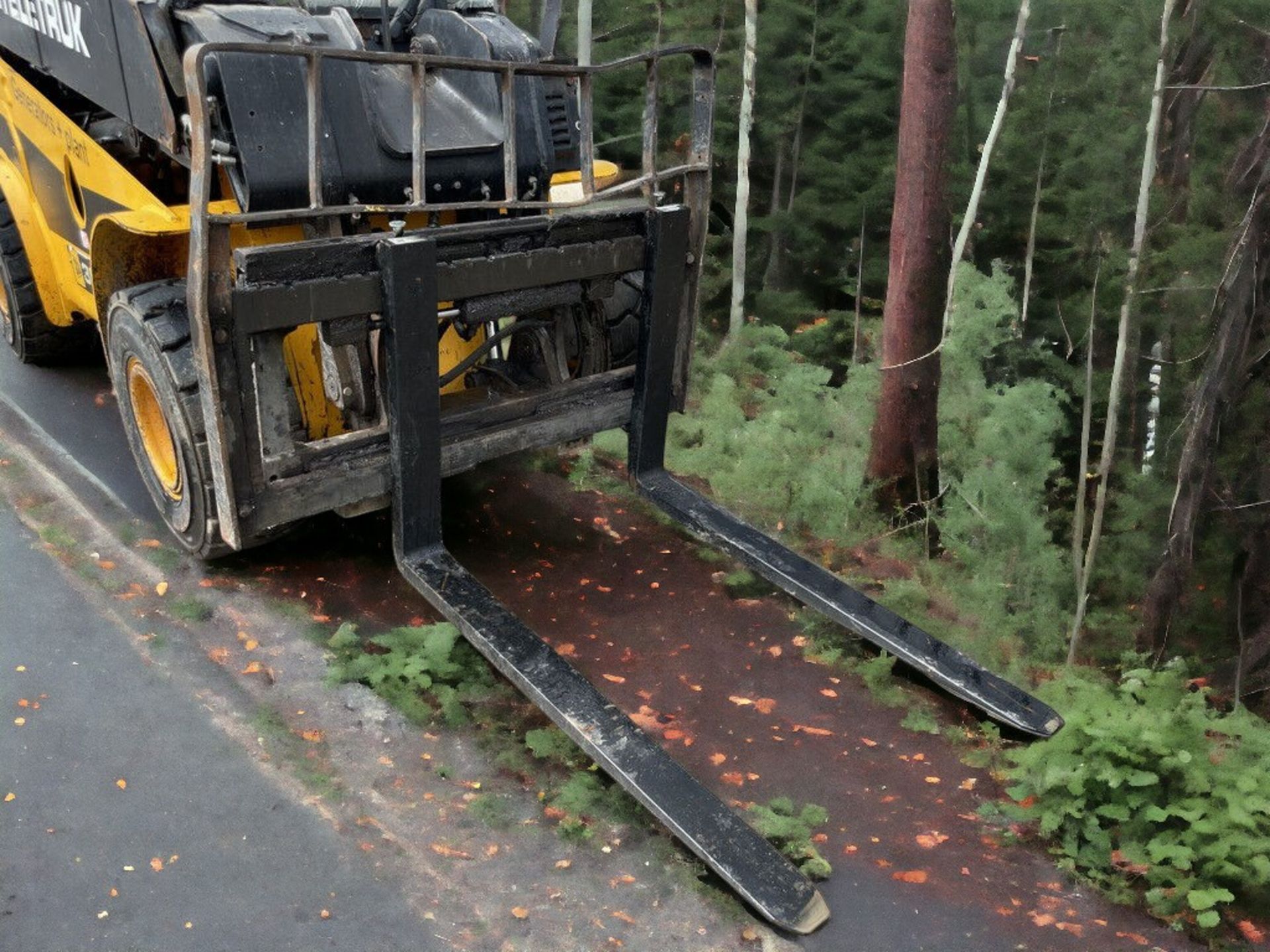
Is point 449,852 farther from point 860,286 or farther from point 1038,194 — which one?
point 1038,194

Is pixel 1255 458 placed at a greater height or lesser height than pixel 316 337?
lesser

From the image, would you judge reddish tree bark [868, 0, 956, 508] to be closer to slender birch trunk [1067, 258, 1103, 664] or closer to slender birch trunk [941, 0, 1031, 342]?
slender birch trunk [941, 0, 1031, 342]

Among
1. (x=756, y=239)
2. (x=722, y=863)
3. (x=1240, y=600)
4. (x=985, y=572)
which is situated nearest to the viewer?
(x=722, y=863)

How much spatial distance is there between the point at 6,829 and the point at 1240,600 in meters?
8.92

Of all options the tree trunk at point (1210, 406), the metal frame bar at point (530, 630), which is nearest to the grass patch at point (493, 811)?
the metal frame bar at point (530, 630)

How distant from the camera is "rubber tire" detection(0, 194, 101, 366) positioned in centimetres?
745

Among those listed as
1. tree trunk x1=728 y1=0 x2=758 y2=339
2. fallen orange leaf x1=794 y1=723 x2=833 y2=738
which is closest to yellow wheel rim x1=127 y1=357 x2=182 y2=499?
fallen orange leaf x1=794 y1=723 x2=833 y2=738

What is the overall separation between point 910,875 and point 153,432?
13.7ft

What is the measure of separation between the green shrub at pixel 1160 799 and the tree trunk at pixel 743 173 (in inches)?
380

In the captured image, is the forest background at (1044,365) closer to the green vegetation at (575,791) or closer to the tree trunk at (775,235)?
the tree trunk at (775,235)

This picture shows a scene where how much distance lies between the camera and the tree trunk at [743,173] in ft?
46.1

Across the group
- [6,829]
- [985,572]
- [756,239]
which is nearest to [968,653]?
[985,572]

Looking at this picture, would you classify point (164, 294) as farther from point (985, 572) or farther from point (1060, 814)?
point (985, 572)

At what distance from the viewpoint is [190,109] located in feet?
13.0
